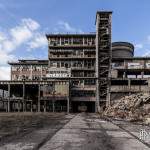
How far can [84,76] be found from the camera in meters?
123

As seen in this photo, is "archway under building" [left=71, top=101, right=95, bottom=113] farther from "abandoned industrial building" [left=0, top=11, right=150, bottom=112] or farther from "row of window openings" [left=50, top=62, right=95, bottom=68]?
"row of window openings" [left=50, top=62, right=95, bottom=68]

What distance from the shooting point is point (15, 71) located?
460 feet

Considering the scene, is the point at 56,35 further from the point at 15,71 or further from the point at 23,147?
the point at 23,147

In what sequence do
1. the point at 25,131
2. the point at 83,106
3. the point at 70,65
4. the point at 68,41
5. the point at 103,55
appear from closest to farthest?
1. the point at 25,131
2. the point at 103,55
3. the point at 70,65
4. the point at 83,106
5. the point at 68,41

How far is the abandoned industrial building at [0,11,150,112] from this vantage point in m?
111

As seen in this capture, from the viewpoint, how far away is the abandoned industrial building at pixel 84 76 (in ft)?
363

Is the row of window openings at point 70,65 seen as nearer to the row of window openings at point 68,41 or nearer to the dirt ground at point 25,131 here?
the row of window openings at point 68,41

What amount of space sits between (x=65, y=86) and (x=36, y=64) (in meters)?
36.5

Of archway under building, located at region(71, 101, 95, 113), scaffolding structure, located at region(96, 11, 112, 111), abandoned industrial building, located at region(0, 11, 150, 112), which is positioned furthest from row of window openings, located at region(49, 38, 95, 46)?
archway under building, located at region(71, 101, 95, 113)

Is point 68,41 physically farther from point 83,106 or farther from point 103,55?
point 83,106

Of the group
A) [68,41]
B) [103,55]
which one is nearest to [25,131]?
[103,55]

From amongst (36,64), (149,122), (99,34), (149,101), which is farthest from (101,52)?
(149,122)

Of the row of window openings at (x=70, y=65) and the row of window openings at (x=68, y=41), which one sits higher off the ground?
the row of window openings at (x=68, y=41)

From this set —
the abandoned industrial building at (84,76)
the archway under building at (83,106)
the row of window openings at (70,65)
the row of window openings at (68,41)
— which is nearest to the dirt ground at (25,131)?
the abandoned industrial building at (84,76)
